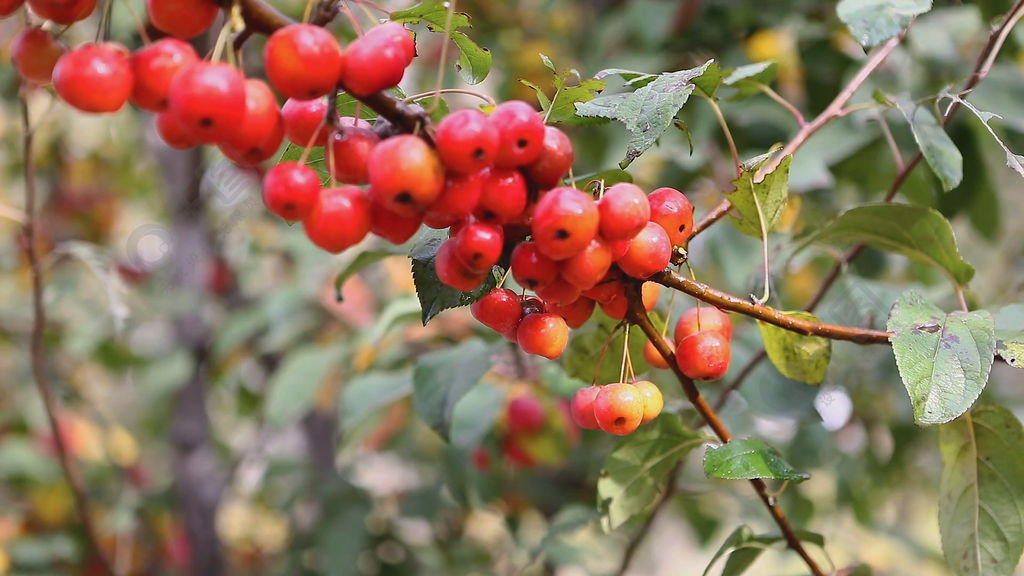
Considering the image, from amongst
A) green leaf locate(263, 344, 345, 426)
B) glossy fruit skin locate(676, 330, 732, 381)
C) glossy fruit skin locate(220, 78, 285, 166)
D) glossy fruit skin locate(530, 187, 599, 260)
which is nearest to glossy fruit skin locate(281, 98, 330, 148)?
glossy fruit skin locate(220, 78, 285, 166)

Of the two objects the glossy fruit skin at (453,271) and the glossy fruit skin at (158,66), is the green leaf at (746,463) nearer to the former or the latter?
the glossy fruit skin at (453,271)

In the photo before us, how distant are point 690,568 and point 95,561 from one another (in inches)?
75.7

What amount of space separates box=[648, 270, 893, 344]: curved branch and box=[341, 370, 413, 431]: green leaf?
49 centimetres

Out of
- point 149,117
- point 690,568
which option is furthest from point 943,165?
point 690,568

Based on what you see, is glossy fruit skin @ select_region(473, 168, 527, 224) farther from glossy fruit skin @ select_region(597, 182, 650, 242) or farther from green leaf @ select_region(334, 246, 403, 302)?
green leaf @ select_region(334, 246, 403, 302)

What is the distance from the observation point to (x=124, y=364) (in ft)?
4.47

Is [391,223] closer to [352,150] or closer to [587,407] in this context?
[352,150]

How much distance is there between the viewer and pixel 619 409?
0.38m

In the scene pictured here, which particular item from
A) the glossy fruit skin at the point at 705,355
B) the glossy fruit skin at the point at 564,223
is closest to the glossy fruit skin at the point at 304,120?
the glossy fruit skin at the point at 564,223

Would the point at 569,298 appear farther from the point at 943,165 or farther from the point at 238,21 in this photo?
the point at 943,165

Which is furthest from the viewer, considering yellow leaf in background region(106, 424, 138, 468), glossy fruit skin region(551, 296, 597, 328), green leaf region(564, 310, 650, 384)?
yellow leaf in background region(106, 424, 138, 468)

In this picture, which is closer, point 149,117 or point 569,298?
point 569,298

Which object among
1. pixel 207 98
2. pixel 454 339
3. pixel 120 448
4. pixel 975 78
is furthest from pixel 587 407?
pixel 120 448

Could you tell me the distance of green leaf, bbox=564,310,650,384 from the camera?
0.50 metres
